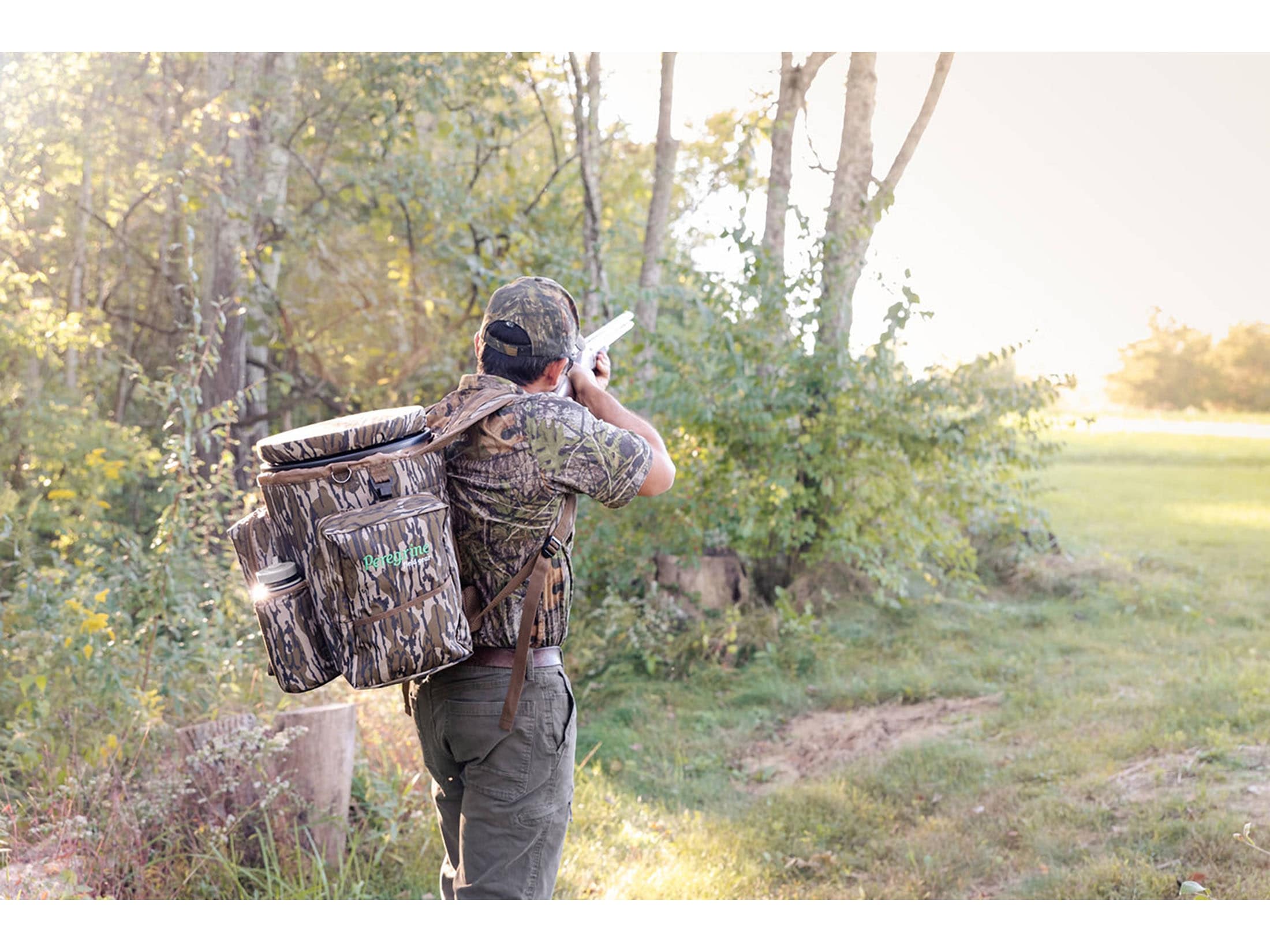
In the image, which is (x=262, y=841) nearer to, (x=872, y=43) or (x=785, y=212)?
(x=872, y=43)

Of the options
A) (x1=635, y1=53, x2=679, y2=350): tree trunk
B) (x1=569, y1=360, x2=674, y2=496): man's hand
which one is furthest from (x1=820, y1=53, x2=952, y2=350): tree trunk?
(x1=569, y1=360, x2=674, y2=496): man's hand

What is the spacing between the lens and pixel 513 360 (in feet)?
8.39

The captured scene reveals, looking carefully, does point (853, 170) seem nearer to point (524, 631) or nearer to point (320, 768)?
point (320, 768)

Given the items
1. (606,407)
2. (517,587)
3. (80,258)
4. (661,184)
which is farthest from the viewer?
(80,258)

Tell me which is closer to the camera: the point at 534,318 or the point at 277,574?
the point at 277,574

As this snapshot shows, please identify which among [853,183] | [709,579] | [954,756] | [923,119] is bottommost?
[954,756]

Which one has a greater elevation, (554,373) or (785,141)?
(785,141)

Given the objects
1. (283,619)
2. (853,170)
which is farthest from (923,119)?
(283,619)

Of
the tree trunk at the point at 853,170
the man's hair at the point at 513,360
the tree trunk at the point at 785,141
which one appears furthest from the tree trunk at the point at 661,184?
the man's hair at the point at 513,360

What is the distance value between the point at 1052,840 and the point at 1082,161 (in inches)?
291

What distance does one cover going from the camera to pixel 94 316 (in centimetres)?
968

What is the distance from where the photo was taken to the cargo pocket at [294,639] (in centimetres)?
239

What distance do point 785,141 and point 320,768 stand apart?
562cm

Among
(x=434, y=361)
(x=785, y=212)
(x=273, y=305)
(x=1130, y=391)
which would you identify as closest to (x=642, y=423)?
(x=785, y=212)
